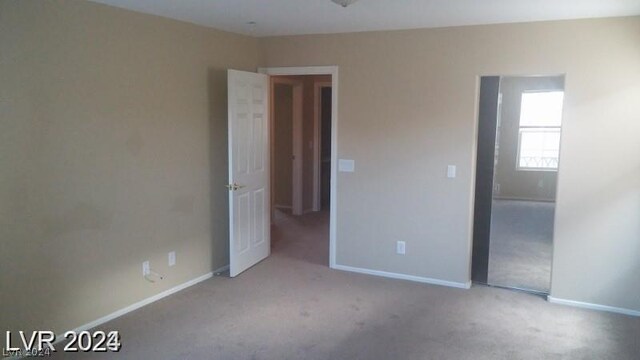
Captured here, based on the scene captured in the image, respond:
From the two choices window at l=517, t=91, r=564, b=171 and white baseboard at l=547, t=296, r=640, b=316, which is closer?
white baseboard at l=547, t=296, r=640, b=316

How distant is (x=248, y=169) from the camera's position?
15.7ft

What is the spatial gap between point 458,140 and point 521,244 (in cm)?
107

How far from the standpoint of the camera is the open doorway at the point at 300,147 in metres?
7.30

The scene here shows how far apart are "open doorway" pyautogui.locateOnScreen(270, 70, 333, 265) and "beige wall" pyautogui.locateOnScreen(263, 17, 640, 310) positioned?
2.30 metres

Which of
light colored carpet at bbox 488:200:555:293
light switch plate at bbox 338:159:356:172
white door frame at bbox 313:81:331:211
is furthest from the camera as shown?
white door frame at bbox 313:81:331:211

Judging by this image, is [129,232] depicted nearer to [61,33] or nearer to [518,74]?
[61,33]

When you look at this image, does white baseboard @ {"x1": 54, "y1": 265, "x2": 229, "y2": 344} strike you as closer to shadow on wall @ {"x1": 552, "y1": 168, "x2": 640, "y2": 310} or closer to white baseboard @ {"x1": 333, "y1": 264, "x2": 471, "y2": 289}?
white baseboard @ {"x1": 333, "y1": 264, "x2": 471, "y2": 289}

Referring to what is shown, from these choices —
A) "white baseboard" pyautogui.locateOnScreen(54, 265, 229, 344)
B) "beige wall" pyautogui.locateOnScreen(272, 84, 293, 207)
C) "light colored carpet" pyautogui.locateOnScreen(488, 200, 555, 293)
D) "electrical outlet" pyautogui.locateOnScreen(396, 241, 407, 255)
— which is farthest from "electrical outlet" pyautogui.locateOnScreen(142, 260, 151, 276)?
"beige wall" pyautogui.locateOnScreen(272, 84, 293, 207)

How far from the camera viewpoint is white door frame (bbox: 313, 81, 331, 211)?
24.5ft

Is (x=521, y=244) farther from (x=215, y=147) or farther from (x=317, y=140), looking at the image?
(x=317, y=140)

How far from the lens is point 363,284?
14.9 ft

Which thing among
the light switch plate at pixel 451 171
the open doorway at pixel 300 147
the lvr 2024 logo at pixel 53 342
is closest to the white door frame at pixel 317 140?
the open doorway at pixel 300 147

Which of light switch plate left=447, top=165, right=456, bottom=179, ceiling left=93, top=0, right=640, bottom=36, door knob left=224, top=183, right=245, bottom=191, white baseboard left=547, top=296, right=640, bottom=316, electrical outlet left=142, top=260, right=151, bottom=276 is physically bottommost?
Result: white baseboard left=547, top=296, right=640, bottom=316

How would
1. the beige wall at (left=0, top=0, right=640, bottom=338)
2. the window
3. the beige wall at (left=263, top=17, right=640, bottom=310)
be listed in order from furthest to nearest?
the window, the beige wall at (left=263, top=17, right=640, bottom=310), the beige wall at (left=0, top=0, right=640, bottom=338)
